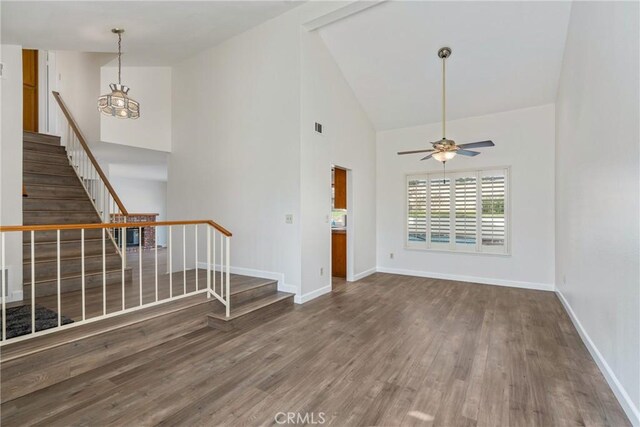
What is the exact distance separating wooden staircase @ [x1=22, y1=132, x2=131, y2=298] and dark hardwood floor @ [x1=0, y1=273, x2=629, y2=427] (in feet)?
6.40

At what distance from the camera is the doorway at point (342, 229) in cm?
606

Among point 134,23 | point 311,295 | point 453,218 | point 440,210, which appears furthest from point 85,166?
point 453,218

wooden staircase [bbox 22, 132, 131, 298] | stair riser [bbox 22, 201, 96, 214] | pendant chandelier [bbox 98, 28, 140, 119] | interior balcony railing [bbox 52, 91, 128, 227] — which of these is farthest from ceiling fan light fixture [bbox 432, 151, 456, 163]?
stair riser [bbox 22, 201, 96, 214]

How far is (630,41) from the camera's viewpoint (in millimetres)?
2123

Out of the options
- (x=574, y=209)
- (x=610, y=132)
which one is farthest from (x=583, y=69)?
(x=574, y=209)

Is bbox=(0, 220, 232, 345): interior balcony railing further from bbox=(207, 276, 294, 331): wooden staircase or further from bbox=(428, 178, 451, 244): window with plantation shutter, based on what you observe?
bbox=(428, 178, 451, 244): window with plantation shutter

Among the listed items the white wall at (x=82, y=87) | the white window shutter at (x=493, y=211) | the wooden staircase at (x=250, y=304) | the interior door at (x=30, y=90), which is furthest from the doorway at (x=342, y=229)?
the interior door at (x=30, y=90)

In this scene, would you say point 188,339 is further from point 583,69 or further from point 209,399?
point 583,69

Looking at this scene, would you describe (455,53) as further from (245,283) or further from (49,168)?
(49,168)

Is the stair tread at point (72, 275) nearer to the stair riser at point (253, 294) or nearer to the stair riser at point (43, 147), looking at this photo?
the stair riser at point (253, 294)

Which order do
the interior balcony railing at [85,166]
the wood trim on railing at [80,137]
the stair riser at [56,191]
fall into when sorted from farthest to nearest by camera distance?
the interior balcony railing at [85,166] → the wood trim on railing at [80,137] → the stair riser at [56,191]

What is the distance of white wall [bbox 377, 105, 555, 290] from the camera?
535cm

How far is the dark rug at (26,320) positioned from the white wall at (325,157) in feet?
9.50

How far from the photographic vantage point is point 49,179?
521cm
